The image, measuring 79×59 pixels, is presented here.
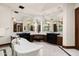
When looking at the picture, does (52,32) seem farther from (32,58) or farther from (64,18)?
(32,58)

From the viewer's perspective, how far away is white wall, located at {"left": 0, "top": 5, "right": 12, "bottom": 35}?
5.38m

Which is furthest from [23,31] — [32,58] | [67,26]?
[32,58]

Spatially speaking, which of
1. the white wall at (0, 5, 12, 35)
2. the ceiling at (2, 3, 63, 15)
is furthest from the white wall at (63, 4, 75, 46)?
the white wall at (0, 5, 12, 35)

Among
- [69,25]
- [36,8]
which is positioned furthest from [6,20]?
[69,25]

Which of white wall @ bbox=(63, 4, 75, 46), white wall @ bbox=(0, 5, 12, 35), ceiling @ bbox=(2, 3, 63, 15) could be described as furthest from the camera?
white wall @ bbox=(63, 4, 75, 46)

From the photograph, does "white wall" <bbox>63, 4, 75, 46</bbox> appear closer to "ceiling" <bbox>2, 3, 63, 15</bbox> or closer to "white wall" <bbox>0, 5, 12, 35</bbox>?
"ceiling" <bbox>2, 3, 63, 15</bbox>

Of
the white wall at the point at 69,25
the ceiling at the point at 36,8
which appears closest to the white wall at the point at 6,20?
the ceiling at the point at 36,8

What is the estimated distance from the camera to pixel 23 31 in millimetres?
5008

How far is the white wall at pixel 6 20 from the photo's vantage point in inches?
212

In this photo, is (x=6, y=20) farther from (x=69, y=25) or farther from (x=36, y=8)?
(x=69, y=25)

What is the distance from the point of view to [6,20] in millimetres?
5672

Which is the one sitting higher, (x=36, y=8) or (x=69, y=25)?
(x=36, y=8)

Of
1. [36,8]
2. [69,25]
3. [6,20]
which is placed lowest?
[69,25]

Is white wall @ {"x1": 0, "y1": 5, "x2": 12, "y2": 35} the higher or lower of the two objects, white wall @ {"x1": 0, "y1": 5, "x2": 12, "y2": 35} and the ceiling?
the lower
